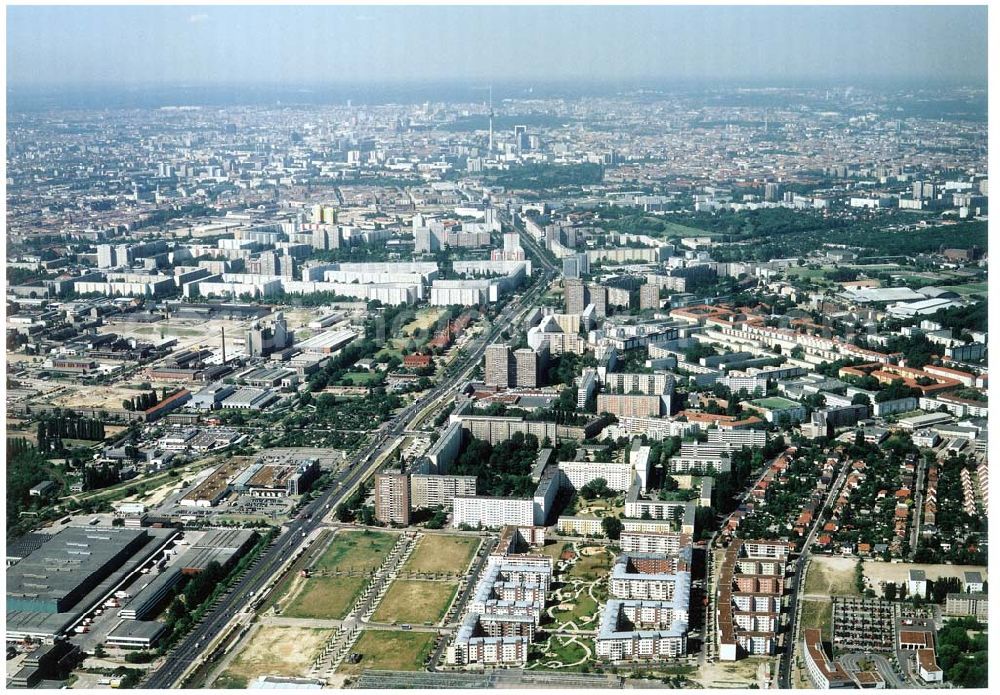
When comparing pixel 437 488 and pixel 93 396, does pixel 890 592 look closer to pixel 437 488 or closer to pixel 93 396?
pixel 437 488

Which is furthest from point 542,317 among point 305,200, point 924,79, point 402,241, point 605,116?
point 605,116

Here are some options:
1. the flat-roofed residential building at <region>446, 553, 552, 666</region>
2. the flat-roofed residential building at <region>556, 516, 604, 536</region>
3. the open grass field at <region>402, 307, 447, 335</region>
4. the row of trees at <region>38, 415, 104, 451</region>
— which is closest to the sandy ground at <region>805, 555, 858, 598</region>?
the flat-roofed residential building at <region>556, 516, 604, 536</region>

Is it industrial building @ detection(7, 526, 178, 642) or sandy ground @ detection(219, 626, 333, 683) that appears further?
industrial building @ detection(7, 526, 178, 642)

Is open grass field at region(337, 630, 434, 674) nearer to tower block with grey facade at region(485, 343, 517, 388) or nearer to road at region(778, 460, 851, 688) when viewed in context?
road at region(778, 460, 851, 688)

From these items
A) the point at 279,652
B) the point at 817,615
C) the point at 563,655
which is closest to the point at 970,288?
the point at 817,615

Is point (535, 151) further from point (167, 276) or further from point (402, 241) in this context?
point (167, 276)

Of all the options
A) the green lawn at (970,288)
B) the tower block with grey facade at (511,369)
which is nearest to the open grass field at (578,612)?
the tower block with grey facade at (511,369)
